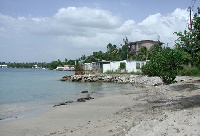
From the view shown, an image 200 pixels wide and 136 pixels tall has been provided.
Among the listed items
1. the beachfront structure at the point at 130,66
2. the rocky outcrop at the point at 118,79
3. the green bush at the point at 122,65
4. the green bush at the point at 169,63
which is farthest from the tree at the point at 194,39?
the green bush at the point at 122,65

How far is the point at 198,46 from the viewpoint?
11.6m

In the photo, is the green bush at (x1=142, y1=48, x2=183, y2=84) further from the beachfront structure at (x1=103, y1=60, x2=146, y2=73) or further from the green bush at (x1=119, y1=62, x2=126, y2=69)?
the green bush at (x1=119, y1=62, x2=126, y2=69)

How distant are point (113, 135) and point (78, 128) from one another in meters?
2.23

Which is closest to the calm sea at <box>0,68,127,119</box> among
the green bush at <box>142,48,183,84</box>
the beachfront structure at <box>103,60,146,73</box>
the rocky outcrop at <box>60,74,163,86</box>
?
the rocky outcrop at <box>60,74,163,86</box>

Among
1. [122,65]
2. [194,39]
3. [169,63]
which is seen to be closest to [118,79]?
[122,65]

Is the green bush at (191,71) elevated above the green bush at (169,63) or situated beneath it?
situated beneath

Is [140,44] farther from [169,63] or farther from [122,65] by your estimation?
[169,63]

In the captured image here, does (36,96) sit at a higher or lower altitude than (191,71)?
lower

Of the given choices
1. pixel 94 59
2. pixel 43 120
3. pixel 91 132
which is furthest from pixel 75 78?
pixel 94 59

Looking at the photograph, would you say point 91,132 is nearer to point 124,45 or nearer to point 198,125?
point 198,125

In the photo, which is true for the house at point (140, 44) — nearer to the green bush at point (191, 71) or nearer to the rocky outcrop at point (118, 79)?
the rocky outcrop at point (118, 79)

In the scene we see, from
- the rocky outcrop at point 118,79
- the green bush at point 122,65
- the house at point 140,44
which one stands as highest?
the house at point 140,44

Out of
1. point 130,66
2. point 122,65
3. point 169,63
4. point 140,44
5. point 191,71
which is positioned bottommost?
point 191,71

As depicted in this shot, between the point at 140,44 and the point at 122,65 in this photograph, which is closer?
the point at 122,65
